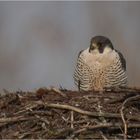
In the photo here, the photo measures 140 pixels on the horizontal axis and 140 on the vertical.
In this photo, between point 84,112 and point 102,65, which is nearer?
point 84,112

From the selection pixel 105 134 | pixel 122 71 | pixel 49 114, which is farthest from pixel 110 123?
pixel 122 71

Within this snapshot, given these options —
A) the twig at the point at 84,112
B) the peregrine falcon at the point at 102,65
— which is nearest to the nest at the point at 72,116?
the twig at the point at 84,112

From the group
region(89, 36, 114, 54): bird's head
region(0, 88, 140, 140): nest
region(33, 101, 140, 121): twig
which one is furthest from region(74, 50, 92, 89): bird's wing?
region(33, 101, 140, 121): twig

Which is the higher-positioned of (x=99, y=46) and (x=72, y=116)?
(x=99, y=46)

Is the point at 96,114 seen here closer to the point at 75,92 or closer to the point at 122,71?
the point at 75,92

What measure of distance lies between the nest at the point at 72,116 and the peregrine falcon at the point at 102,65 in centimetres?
127

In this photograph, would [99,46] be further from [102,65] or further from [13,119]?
[13,119]

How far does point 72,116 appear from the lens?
5105mm

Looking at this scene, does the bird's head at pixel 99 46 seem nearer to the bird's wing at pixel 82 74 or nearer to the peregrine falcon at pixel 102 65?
the peregrine falcon at pixel 102 65

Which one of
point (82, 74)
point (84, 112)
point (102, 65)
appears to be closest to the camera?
point (84, 112)

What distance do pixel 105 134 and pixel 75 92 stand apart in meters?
0.84

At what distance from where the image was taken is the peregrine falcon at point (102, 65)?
6789 millimetres

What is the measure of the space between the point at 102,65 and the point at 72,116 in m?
1.75

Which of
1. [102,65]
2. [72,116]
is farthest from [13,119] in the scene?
[102,65]
